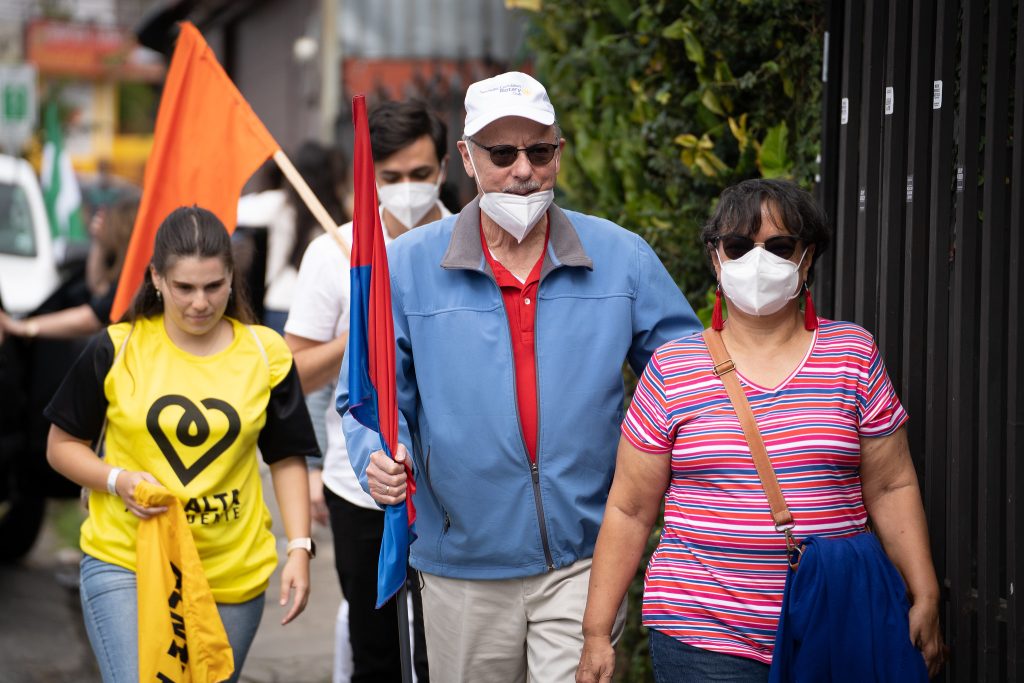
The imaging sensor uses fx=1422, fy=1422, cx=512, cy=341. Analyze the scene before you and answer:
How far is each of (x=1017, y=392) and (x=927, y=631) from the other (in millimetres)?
603

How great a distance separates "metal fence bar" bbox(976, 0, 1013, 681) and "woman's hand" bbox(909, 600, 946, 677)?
1.02ft

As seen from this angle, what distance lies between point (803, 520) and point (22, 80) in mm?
15026

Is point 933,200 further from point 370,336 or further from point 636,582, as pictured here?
point 636,582

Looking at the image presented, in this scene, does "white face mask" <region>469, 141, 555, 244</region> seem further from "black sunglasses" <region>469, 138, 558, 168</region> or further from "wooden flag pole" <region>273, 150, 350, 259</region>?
"wooden flag pole" <region>273, 150, 350, 259</region>

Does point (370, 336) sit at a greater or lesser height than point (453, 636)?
greater

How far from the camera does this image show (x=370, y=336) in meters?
3.55

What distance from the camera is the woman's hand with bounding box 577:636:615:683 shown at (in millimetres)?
3438

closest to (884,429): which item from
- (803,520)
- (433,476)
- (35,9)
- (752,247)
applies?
(803,520)

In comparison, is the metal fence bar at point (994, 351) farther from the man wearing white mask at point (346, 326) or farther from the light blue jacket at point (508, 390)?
the man wearing white mask at point (346, 326)

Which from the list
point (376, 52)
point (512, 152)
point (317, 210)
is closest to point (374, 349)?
point (512, 152)

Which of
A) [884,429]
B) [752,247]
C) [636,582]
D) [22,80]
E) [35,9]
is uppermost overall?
[35,9]

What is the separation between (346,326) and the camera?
4.89m

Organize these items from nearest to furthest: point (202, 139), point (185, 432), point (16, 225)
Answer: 1. point (185, 432)
2. point (202, 139)
3. point (16, 225)

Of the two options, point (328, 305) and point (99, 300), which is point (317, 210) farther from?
point (99, 300)
